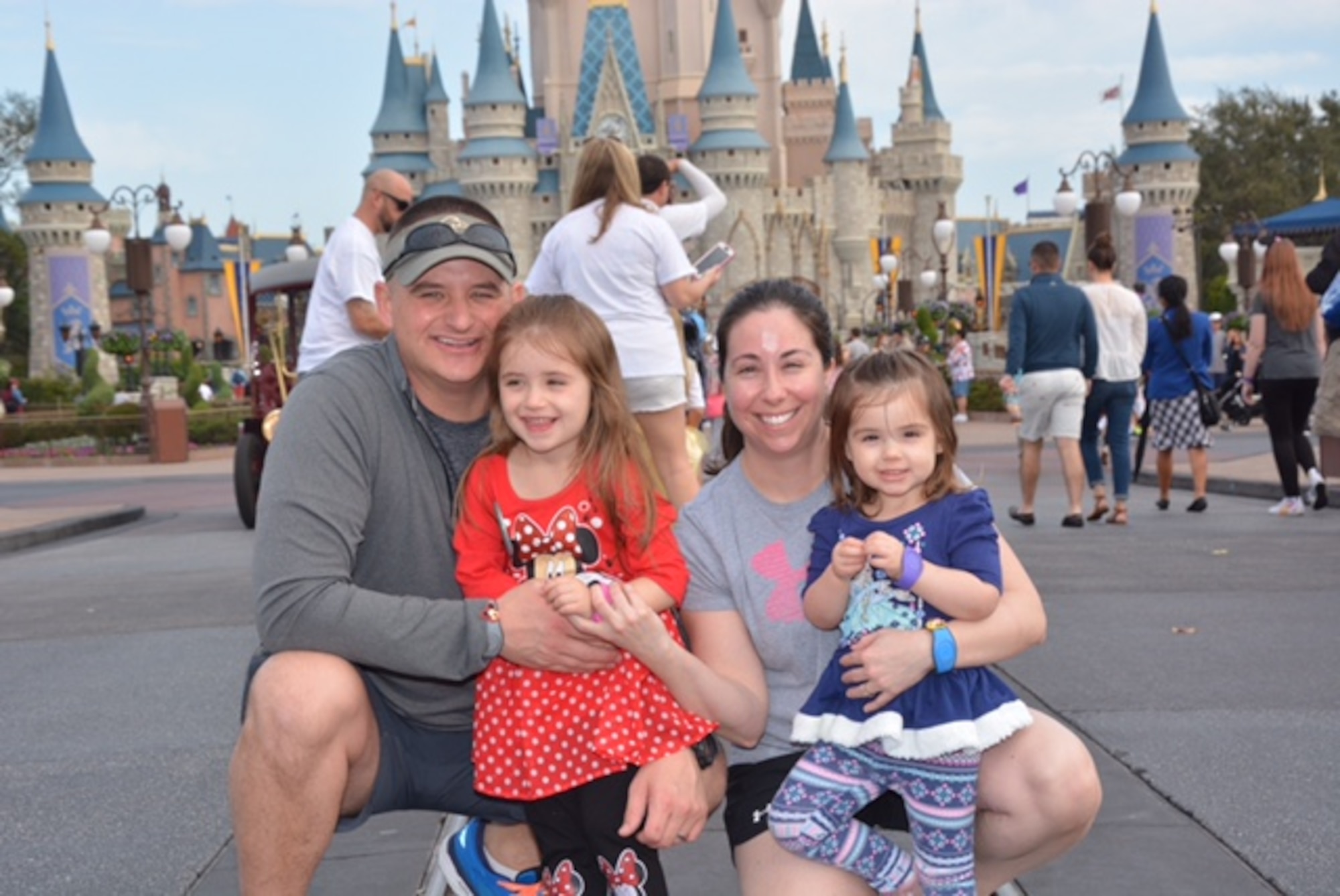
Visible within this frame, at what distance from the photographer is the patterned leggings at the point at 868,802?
8.35 ft

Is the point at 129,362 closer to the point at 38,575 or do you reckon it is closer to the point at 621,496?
the point at 38,575

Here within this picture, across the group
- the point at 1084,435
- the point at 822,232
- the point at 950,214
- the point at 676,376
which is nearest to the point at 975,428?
the point at 1084,435

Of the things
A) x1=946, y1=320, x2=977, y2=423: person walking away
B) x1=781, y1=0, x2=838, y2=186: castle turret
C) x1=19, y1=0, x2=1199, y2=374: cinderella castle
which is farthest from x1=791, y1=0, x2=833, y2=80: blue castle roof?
x1=946, y1=320, x2=977, y2=423: person walking away

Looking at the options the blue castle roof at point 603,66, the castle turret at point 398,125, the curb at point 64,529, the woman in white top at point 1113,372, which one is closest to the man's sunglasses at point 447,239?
the woman in white top at point 1113,372

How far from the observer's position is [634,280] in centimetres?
570

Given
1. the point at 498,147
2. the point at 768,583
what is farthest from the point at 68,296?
the point at 768,583

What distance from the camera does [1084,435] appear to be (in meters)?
9.48

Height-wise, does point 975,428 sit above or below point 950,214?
below

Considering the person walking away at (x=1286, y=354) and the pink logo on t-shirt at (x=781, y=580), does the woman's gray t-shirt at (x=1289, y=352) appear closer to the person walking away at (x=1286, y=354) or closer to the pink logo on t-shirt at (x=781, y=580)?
the person walking away at (x=1286, y=354)

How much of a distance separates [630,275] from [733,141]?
67269mm

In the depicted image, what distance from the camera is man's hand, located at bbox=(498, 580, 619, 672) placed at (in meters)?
2.64

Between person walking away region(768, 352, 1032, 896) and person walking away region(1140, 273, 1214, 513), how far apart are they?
23.7 feet

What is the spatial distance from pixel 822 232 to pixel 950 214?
9.53 meters

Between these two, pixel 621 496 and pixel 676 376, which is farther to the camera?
pixel 676 376
